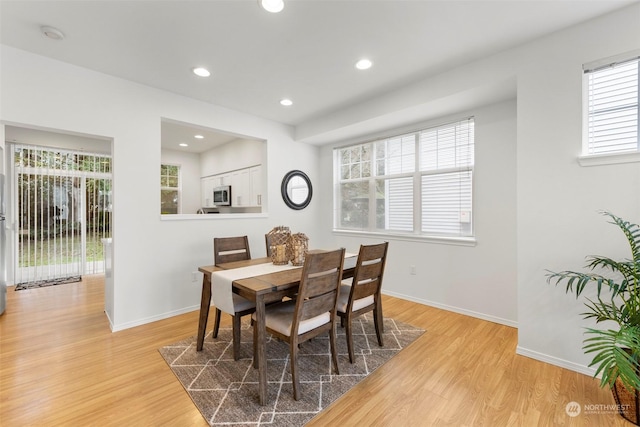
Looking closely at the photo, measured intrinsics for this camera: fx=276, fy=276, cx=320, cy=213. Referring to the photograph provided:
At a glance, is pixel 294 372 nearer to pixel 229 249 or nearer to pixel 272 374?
pixel 272 374

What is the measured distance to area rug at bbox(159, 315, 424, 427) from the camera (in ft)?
5.62

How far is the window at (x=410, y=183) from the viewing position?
3377 mm

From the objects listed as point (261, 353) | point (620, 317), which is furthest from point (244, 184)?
point (620, 317)

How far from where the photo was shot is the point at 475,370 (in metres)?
2.17

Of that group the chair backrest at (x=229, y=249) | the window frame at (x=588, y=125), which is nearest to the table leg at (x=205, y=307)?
the chair backrest at (x=229, y=249)

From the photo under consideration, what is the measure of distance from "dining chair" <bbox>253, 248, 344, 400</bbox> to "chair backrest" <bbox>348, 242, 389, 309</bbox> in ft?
0.80

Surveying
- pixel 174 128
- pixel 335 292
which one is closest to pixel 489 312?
pixel 335 292

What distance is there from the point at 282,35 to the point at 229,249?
2.12 metres

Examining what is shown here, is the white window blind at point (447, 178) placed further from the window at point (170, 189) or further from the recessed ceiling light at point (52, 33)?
the window at point (170, 189)

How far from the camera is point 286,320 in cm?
199

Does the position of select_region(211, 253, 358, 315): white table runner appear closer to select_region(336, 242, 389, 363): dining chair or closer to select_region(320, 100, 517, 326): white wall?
select_region(336, 242, 389, 363): dining chair

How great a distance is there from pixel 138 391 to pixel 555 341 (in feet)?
10.4

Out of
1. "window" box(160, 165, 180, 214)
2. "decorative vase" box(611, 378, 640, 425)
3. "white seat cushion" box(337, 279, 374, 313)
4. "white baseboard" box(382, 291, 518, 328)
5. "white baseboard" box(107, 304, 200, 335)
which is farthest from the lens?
"window" box(160, 165, 180, 214)

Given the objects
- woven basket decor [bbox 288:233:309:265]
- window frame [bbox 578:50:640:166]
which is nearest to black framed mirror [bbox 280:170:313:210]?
woven basket decor [bbox 288:233:309:265]
